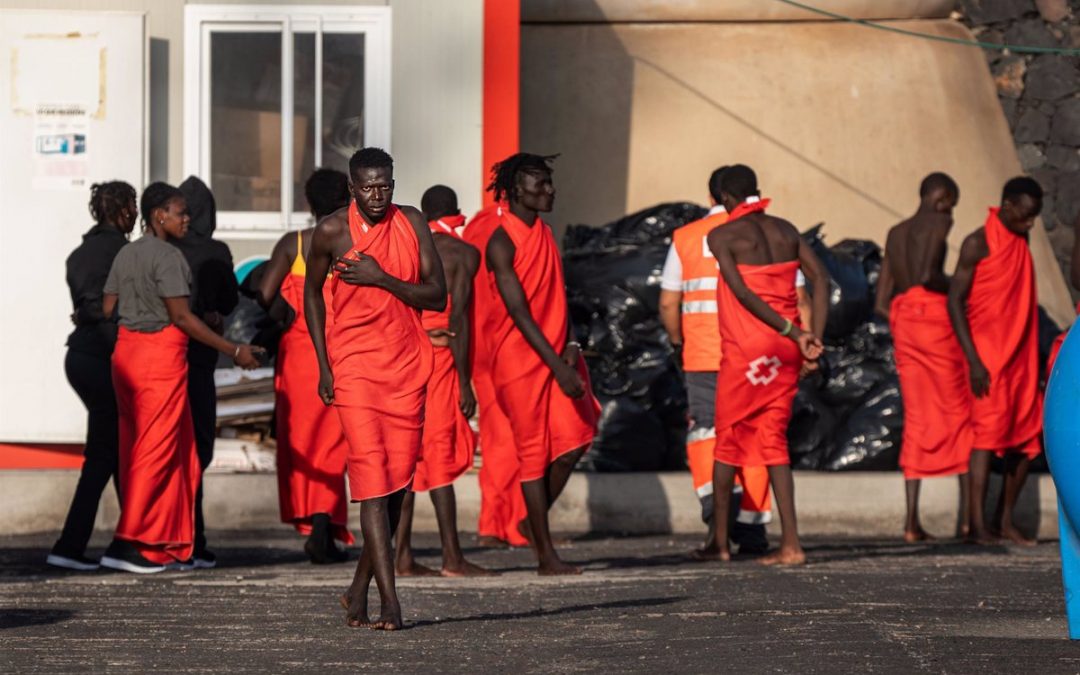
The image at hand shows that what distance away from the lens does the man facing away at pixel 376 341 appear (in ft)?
24.0

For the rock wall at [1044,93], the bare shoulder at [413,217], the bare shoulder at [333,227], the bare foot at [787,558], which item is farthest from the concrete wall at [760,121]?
the bare shoulder at [333,227]

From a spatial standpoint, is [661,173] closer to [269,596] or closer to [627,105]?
[627,105]

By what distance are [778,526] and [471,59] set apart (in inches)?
133

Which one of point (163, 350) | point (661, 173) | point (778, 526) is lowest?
point (778, 526)

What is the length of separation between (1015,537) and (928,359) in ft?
3.45

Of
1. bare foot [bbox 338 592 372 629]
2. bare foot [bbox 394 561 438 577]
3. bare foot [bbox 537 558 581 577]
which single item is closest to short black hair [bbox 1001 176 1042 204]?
bare foot [bbox 537 558 581 577]

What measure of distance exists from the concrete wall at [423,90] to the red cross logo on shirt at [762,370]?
3.10 meters

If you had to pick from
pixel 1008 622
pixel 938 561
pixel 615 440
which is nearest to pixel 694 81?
pixel 615 440

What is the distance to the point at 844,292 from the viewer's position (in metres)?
12.5

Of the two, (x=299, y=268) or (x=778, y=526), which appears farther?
(x=778, y=526)

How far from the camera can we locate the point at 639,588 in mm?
8555

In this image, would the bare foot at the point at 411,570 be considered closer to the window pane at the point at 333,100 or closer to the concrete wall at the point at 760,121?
the window pane at the point at 333,100

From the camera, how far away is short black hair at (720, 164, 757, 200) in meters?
9.78

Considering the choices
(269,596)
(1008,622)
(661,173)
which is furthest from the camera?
(661,173)
